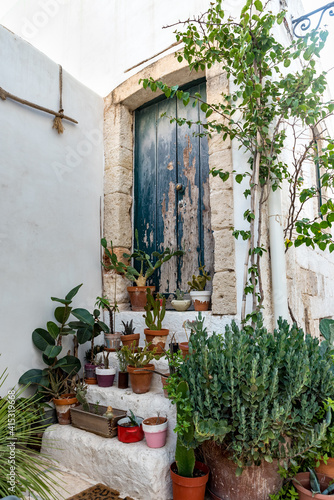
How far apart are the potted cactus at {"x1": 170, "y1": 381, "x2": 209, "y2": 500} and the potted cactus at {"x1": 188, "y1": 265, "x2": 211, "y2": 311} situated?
1.18 metres

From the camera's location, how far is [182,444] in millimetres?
1787

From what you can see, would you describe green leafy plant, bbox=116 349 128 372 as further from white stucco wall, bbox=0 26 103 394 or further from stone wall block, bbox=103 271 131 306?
stone wall block, bbox=103 271 131 306

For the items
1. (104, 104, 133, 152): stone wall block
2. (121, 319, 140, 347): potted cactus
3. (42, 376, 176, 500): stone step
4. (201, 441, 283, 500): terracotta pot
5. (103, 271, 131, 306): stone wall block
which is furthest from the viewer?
(104, 104, 133, 152): stone wall block

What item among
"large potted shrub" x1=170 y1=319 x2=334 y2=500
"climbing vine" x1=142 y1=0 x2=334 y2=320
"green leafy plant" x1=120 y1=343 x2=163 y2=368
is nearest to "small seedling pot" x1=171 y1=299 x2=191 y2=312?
"green leafy plant" x1=120 y1=343 x2=163 y2=368

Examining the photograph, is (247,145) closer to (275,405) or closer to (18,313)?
(275,405)

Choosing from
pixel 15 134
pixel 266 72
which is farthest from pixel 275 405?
pixel 15 134

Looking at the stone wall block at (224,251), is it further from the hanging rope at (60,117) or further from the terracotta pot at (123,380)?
the hanging rope at (60,117)

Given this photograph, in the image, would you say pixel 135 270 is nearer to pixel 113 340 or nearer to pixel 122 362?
pixel 113 340

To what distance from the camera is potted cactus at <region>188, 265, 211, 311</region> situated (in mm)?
2998

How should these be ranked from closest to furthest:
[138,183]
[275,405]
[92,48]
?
[275,405] < [138,183] < [92,48]

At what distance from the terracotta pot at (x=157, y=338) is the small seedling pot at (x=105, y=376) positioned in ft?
1.20

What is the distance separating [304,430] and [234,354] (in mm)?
504

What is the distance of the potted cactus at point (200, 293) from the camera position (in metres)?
3.00

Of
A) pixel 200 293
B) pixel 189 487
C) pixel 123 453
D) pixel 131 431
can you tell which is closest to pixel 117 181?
pixel 200 293
